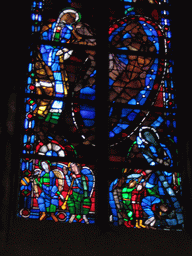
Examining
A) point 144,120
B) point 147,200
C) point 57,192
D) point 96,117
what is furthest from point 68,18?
point 147,200

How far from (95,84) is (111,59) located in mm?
356

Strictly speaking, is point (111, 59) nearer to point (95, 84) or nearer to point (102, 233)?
point (95, 84)

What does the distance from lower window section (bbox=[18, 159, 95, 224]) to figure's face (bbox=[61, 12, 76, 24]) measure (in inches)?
61.6

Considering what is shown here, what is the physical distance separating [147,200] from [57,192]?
0.81m

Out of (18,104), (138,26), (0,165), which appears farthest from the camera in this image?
(138,26)

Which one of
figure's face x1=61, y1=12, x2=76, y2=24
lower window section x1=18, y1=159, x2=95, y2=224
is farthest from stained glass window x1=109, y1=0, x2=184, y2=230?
figure's face x1=61, y1=12, x2=76, y2=24

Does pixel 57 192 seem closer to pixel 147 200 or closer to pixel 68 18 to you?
pixel 147 200

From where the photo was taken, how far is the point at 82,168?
233 inches

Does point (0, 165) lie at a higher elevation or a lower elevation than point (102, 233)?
higher

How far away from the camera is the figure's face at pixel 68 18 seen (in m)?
6.64

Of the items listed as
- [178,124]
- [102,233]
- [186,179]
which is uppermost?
[178,124]

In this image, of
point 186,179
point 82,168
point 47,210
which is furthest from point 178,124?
point 47,210

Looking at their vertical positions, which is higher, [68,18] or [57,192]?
[68,18]

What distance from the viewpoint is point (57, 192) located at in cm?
576
